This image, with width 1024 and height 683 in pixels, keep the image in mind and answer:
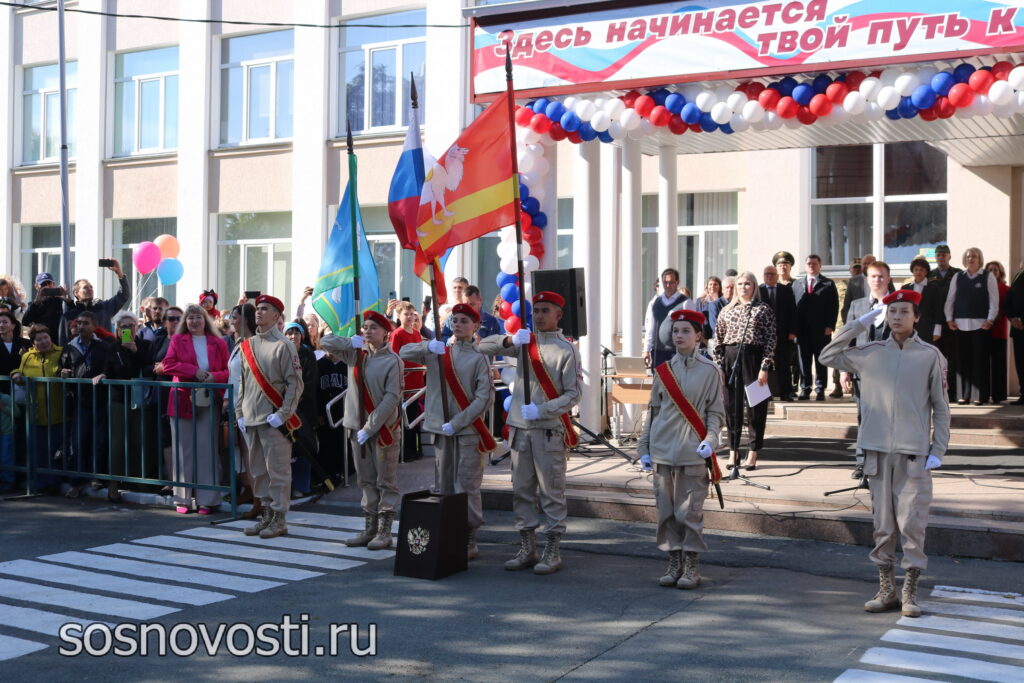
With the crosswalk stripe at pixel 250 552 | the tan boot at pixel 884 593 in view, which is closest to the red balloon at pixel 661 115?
the crosswalk stripe at pixel 250 552

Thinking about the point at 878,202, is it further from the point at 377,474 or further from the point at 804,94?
the point at 377,474

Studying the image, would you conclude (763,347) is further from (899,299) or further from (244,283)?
(244,283)

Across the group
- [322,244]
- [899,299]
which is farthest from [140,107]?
[899,299]

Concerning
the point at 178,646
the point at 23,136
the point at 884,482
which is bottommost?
the point at 178,646

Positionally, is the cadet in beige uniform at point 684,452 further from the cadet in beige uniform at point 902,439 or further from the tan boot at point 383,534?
the tan boot at point 383,534

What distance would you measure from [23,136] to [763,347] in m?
20.9

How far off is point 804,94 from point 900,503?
4569 mm

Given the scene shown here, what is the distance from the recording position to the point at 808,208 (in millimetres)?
16984

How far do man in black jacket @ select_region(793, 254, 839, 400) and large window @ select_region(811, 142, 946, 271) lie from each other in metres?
2.79

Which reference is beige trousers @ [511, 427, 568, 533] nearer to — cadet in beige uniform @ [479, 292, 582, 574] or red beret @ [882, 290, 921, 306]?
cadet in beige uniform @ [479, 292, 582, 574]

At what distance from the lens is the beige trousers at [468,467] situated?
8.40 metres

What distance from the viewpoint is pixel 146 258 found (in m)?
17.8

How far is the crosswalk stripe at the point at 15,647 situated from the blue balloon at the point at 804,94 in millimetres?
7380

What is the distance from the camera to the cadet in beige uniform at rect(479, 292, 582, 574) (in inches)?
315
